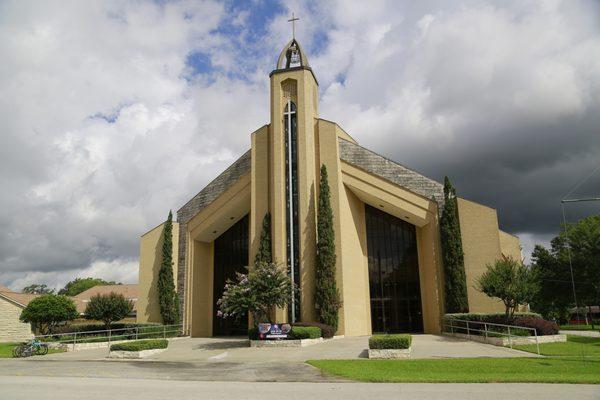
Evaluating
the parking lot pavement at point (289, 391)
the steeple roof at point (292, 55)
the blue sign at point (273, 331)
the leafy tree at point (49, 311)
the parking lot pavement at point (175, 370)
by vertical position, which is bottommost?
the parking lot pavement at point (175, 370)

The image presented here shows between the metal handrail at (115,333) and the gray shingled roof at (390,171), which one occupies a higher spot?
the gray shingled roof at (390,171)

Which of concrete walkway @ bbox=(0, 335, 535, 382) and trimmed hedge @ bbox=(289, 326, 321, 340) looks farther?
trimmed hedge @ bbox=(289, 326, 321, 340)

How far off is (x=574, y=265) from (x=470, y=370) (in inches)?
1396

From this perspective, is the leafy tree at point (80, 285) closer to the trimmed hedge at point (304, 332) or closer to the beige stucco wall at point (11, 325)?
the beige stucco wall at point (11, 325)

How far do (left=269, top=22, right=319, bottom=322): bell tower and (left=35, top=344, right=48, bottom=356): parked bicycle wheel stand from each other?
1231 centimetres

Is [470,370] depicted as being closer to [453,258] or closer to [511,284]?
[511,284]

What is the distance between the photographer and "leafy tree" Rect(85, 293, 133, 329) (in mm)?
28803

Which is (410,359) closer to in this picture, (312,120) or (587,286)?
(312,120)

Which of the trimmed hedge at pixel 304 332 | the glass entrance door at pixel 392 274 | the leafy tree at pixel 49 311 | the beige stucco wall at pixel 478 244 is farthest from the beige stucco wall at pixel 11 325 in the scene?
the beige stucco wall at pixel 478 244

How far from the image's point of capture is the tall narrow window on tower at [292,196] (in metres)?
29.0

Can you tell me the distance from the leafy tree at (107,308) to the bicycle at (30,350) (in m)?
5.04

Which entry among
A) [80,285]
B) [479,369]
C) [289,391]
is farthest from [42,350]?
[80,285]

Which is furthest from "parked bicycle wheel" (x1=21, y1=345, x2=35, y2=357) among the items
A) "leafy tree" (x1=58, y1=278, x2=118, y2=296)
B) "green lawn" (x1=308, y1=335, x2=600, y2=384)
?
"leafy tree" (x1=58, y1=278, x2=118, y2=296)

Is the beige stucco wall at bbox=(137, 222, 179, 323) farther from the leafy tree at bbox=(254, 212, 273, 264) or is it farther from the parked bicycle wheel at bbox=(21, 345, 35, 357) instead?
the parked bicycle wheel at bbox=(21, 345, 35, 357)
